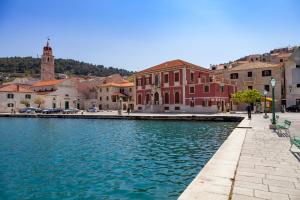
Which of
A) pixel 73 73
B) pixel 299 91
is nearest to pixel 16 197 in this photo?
pixel 299 91

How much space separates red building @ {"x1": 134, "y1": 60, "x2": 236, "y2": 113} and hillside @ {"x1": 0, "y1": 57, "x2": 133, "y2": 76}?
321 feet

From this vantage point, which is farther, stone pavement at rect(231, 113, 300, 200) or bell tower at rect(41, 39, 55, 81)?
bell tower at rect(41, 39, 55, 81)

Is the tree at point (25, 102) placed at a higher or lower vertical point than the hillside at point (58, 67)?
lower

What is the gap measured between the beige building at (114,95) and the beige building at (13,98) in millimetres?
18171

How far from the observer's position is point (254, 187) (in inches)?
210

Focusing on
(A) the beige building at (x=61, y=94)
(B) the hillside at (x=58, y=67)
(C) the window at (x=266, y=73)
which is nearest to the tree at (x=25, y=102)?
(A) the beige building at (x=61, y=94)

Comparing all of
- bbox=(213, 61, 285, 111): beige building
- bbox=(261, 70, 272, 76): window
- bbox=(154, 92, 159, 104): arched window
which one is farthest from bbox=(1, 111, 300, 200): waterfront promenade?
bbox=(261, 70, 272, 76): window

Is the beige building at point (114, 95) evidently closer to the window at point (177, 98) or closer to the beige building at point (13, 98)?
the beige building at point (13, 98)

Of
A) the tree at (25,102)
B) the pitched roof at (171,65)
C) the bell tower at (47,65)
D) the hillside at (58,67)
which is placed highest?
the hillside at (58,67)

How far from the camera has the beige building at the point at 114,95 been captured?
6900 cm

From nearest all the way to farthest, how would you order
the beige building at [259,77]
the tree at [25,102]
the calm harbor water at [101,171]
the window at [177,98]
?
the calm harbor water at [101,171] < the beige building at [259,77] < the window at [177,98] < the tree at [25,102]

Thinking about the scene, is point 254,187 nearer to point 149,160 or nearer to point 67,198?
point 67,198

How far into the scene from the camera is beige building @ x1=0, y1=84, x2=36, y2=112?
212 feet

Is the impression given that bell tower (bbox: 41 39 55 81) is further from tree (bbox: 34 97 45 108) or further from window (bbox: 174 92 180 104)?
window (bbox: 174 92 180 104)
